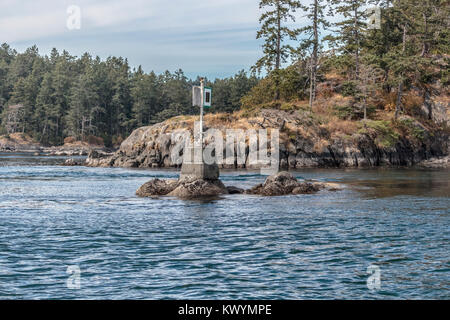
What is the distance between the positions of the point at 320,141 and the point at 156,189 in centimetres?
3008

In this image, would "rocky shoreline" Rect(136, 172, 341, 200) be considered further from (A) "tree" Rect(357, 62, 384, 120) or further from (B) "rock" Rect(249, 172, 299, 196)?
(A) "tree" Rect(357, 62, 384, 120)

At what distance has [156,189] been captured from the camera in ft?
92.7

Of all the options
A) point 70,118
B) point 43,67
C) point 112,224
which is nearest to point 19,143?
point 70,118

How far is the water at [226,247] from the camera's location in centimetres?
1058

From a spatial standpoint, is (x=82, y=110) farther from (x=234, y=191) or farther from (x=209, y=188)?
(x=209, y=188)

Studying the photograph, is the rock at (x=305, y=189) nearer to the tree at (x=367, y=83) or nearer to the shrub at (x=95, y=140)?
the tree at (x=367, y=83)

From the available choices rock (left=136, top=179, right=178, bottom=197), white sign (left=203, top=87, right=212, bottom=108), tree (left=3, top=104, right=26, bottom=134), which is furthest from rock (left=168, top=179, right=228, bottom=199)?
tree (left=3, top=104, right=26, bottom=134)

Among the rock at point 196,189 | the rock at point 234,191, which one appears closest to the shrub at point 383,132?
the rock at point 234,191

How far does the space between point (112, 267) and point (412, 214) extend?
44.0 feet

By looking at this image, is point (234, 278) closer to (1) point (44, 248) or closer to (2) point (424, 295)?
(2) point (424, 295)

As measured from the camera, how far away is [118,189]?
31.6 metres

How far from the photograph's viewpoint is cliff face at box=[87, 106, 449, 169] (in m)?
54.3

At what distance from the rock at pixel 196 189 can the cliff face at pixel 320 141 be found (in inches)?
1020

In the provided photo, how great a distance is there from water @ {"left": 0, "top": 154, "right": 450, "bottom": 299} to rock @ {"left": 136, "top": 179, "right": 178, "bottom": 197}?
1271 mm
